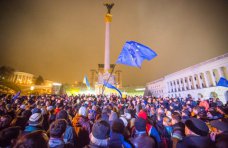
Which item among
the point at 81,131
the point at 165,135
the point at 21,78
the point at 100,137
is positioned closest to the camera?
the point at 100,137

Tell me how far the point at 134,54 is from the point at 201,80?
47.5m

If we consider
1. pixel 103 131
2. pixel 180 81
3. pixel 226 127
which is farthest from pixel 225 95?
pixel 103 131

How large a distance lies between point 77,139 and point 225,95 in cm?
4334

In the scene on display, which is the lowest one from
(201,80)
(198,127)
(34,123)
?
(34,123)

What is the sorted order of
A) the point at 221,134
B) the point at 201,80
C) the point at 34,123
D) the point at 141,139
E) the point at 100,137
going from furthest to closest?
the point at 201,80
the point at 34,123
the point at 141,139
the point at 221,134
the point at 100,137

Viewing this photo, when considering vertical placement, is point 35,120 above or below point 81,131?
above

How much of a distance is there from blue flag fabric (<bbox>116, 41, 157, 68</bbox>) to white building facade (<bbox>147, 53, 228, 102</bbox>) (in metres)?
37.1

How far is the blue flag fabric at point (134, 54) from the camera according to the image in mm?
9367

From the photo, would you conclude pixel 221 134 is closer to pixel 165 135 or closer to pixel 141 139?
pixel 141 139

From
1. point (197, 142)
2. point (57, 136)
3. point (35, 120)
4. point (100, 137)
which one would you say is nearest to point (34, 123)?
point (35, 120)

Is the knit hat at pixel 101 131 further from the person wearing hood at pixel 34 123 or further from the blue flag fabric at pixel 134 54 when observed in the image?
the blue flag fabric at pixel 134 54

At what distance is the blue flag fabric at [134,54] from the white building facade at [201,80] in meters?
37.1

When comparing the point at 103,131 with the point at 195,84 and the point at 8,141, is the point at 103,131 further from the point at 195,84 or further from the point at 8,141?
the point at 195,84

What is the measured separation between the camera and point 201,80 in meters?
47.0
